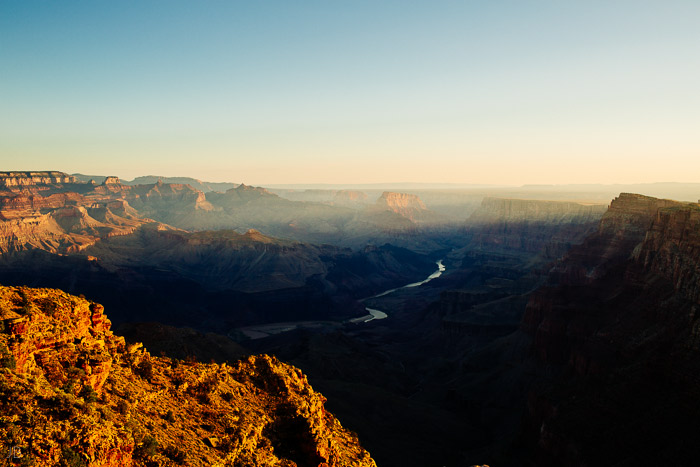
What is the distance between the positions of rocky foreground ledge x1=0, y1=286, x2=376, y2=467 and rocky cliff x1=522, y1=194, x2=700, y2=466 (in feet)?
102

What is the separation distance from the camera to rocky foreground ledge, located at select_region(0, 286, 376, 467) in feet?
49.4

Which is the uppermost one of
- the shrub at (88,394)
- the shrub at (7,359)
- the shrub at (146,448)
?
the shrub at (7,359)

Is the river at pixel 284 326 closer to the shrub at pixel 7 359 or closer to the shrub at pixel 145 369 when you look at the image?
the shrub at pixel 145 369

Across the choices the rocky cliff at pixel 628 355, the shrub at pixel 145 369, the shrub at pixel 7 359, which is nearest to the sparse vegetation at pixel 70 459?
the shrub at pixel 7 359

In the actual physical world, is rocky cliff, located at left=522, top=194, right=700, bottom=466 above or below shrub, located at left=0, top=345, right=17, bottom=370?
below

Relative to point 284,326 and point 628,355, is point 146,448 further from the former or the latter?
point 284,326

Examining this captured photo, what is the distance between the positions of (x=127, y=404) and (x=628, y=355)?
5696cm

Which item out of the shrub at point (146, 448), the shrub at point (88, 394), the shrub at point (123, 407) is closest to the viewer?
the shrub at point (146, 448)

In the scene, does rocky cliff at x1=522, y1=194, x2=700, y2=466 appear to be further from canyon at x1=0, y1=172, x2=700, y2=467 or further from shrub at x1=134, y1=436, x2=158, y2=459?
shrub at x1=134, y1=436, x2=158, y2=459

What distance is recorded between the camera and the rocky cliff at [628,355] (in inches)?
1774

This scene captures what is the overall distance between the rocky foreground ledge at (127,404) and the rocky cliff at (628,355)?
30949 mm

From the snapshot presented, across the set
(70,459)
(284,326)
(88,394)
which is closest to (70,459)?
(70,459)

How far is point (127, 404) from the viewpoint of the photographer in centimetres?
1984

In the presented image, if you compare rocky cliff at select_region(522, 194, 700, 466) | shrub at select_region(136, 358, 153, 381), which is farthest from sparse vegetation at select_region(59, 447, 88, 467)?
rocky cliff at select_region(522, 194, 700, 466)
